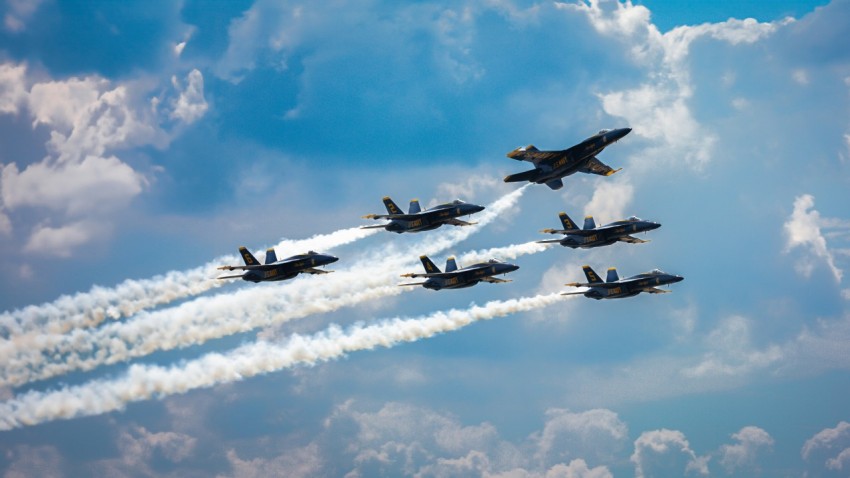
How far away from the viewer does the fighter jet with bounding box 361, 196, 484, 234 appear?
6885 inches

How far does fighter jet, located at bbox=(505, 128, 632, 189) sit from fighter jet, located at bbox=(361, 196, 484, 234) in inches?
267

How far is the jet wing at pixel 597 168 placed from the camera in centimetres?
18000

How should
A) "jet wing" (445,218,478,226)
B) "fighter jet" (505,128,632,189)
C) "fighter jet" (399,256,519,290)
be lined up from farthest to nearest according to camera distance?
"fighter jet" (399,256,519,290)
"jet wing" (445,218,478,226)
"fighter jet" (505,128,632,189)

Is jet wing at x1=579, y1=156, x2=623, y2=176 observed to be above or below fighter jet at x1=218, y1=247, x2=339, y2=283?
above

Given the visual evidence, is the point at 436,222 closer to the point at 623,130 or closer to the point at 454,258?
the point at 454,258

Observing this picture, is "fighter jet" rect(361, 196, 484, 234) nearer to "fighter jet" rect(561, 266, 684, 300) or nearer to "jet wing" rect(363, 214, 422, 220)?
"jet wing" rect(363, 214, 422, 220)

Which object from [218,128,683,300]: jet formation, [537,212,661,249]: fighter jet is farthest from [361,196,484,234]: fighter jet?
[537,212,661,249]: fighter jet

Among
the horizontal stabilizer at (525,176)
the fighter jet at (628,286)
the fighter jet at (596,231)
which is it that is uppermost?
the horizontal stabilizer at (525,176)

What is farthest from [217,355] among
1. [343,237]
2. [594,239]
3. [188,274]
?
[594,239]

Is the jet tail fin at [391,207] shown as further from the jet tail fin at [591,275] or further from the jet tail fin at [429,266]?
the jet tail fin at [591,275]

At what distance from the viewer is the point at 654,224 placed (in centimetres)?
18112

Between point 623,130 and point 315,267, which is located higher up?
point 623,130

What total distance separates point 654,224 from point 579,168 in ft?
43.7

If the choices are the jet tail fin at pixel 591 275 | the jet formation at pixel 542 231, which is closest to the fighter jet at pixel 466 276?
the jet formation at pixel 542 231
